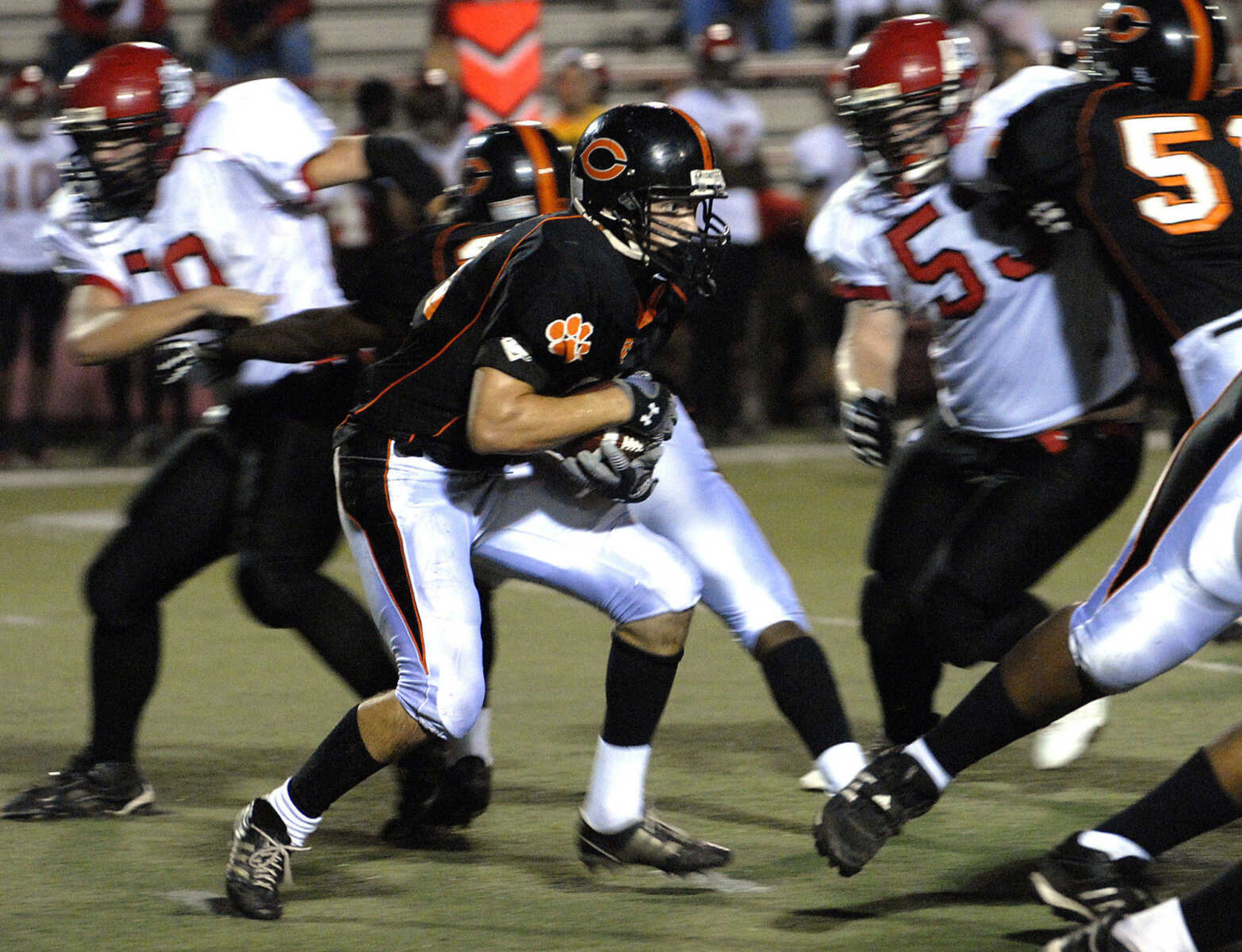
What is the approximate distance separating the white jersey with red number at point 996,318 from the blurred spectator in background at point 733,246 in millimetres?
5954

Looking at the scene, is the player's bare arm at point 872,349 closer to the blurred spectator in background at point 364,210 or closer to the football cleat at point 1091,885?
the football cleat at point 1091,885

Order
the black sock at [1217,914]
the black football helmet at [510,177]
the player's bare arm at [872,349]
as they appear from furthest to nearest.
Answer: the player's bare arm at [872,349], the black football helmet at [510,177], the black sock at [1217,914]

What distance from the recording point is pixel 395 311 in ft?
12.7

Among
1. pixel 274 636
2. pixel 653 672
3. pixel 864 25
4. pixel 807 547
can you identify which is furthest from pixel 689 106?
pixel 653 672

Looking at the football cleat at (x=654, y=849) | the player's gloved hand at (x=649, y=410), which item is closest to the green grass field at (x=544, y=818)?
the football cleat at (x=654, y=849)

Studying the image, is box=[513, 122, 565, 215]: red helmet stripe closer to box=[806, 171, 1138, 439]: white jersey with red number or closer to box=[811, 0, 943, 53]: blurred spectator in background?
box=[806, 171, 1138, 439]: white jersey with red number

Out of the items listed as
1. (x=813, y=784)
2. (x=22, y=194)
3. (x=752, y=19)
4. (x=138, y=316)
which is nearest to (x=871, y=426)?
(x=813, y=784)

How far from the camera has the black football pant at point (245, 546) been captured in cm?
398

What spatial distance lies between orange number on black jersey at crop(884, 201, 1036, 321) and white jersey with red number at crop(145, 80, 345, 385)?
128 centimetres

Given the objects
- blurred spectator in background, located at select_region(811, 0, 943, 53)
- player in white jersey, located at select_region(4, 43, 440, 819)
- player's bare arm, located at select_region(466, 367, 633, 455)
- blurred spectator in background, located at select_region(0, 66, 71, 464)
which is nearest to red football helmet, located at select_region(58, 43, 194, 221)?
player in white jersey, located at select_region(4, 43, 440, 819)

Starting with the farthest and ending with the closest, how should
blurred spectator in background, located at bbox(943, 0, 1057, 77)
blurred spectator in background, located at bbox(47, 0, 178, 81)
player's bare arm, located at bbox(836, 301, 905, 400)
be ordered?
1. blurred spectator in background, located at bbox(943, 0, 1057, 77)
2. blurred spectator in background, located at bbox(47, 0, 178, 81)
3. player's bare arm, located at bbox(836, 301, 905, 400)

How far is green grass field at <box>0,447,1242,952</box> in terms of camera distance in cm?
331

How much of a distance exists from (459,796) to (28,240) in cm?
684

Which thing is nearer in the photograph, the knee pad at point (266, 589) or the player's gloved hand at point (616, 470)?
the player's gloved hand at point (616, 470)
